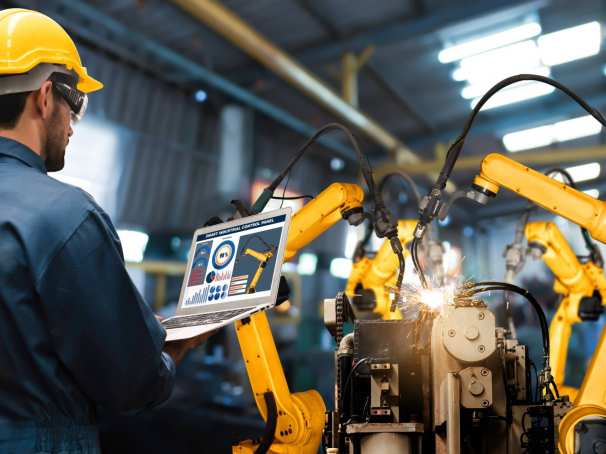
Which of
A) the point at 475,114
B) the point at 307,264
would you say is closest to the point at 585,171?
the point at 307,264

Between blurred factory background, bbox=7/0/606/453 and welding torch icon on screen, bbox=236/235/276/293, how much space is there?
3022mm

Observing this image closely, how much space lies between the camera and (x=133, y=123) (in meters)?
7.18

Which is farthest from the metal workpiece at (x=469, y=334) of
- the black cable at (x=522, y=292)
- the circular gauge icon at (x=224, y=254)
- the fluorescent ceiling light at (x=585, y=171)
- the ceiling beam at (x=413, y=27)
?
the fluorescent ceiling light at (x=585, y=171)

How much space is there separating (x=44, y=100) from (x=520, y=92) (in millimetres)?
7736

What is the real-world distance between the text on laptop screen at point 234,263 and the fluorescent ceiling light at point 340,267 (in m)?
7.95

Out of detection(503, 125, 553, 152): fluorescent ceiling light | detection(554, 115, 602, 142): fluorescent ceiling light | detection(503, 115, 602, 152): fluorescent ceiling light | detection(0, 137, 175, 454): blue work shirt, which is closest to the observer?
detection(0, 137, 175, 454): blue work shirt

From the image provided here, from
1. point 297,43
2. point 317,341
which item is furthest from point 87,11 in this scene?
point 317,341

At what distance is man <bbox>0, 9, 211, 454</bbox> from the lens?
124 centimetres

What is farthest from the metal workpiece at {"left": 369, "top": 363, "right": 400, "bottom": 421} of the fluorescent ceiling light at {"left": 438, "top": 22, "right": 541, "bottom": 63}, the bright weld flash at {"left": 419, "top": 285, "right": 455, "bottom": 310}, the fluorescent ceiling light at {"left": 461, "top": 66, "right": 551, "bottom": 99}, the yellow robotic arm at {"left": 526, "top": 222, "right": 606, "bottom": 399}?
the fluorescent ceiling light at {"left": 461, "top": 66, "right": 551, "bottom": 99}

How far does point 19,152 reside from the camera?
1.39 m

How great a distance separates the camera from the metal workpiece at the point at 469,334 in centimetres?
177

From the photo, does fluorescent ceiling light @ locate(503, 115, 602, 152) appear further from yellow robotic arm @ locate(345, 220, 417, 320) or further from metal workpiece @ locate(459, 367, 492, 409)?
metal workpiece @ locate(459, 367, 492, 409)

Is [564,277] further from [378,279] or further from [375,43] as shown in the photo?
[375,43]

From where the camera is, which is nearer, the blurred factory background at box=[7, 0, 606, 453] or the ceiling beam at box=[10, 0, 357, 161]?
the ceiling beam at box=[10, 0, 357, 161]
